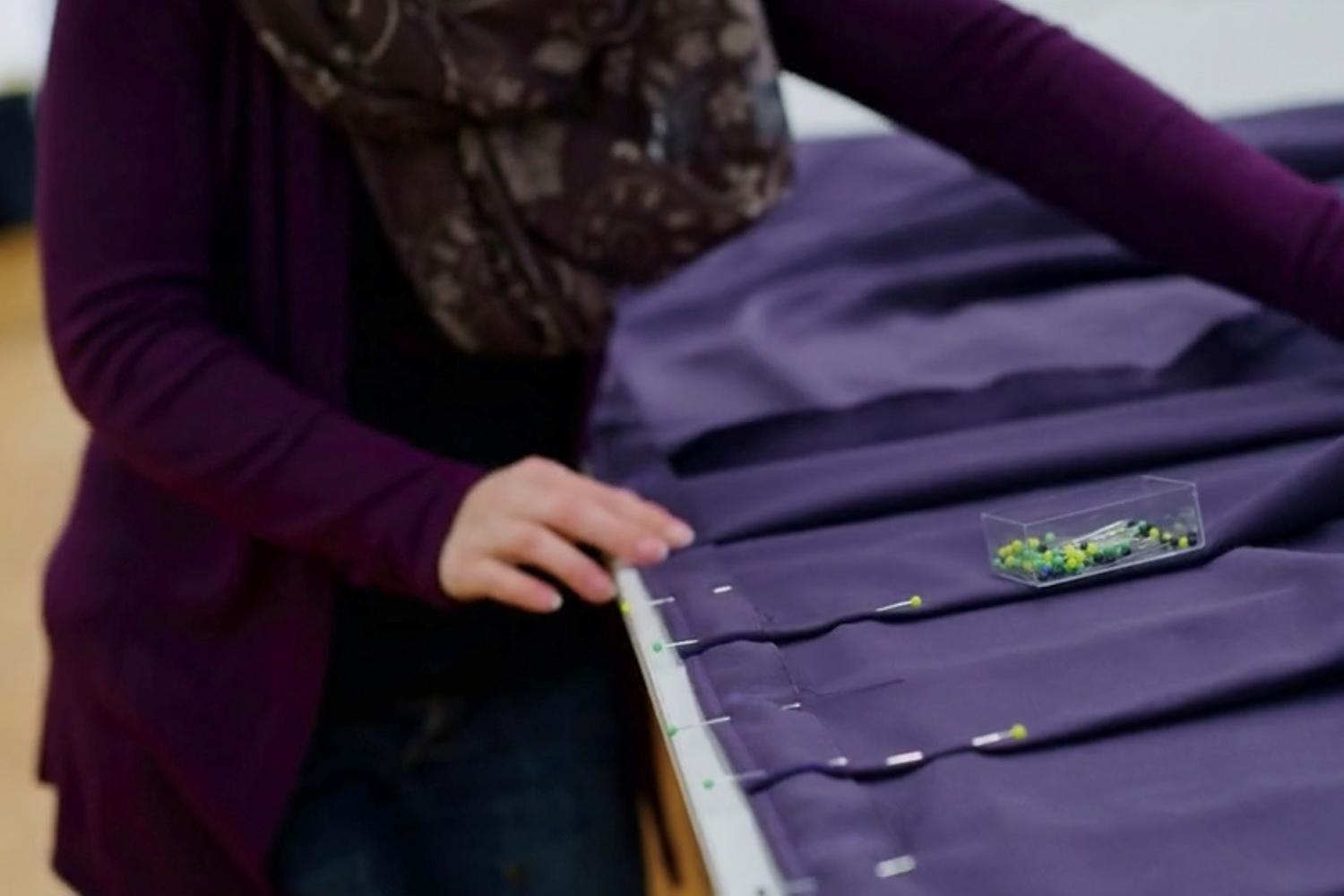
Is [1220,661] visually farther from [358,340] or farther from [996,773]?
[358,340]

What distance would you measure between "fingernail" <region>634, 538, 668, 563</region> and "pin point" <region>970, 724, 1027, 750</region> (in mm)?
174

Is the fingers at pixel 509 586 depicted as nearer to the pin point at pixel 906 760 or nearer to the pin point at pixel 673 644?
the pin point at pixel 673 644

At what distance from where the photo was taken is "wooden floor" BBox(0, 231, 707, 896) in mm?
1360

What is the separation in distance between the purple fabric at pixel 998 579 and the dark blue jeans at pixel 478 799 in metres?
0.15

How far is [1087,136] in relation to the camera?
0.72m

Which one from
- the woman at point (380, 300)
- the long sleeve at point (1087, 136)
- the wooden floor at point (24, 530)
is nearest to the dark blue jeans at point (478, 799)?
the woman at point (380, 300)

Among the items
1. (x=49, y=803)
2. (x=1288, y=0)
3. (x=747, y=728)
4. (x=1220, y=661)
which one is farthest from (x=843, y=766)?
(x=1288, y=0)

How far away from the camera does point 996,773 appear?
487mm

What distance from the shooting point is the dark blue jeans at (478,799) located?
2.51ft

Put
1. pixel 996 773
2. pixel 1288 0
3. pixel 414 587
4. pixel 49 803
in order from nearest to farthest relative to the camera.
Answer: pixel 996 773 < pixel 414 587 < pixel 49 803 < pixel 1288 0

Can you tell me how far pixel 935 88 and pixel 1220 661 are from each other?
333mm

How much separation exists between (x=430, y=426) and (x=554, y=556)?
0.20 metres

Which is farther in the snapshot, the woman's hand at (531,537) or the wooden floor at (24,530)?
the wooden floor at (24,530)

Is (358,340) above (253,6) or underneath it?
underneath
